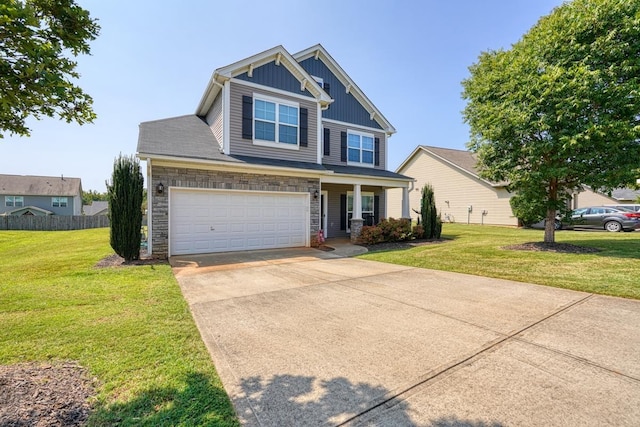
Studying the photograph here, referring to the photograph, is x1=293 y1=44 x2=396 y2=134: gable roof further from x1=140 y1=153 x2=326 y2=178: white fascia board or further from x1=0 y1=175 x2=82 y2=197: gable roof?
x1=0 y1=175 x2=82 y2=197: gable roof

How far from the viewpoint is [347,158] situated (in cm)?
1507

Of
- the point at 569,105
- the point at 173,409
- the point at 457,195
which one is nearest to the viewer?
the point at 173,409

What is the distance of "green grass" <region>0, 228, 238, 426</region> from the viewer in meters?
2.32

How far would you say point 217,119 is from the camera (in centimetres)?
1162

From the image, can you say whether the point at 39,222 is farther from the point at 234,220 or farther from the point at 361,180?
the point at 361,180

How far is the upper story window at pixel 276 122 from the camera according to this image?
11266 millimetres

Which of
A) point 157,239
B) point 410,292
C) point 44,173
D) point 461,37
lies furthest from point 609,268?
point 44,173

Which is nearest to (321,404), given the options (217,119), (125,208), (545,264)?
(545,264)

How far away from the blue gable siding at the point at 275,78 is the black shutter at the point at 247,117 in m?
0.79

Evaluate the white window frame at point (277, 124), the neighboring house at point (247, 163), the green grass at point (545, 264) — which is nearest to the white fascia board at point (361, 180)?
the neighboring house at point (247, 163)

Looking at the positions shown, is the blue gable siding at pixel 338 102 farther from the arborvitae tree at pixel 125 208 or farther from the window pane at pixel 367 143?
the arborvitae tree at pixel 125 208

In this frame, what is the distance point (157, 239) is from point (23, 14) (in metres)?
7.59

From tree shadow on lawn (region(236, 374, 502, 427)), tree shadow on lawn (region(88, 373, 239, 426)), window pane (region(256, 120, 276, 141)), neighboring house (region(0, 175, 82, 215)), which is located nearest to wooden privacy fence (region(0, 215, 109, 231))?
neighboring house (region(0, 175, 82, 215))

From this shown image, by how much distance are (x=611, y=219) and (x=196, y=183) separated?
22.3 m
